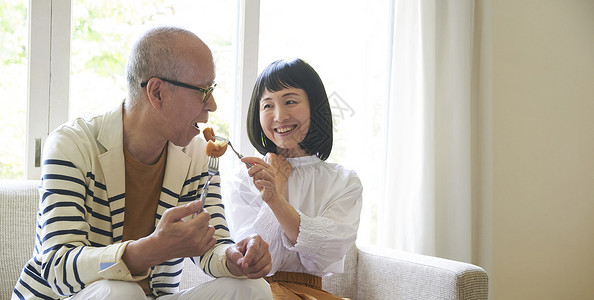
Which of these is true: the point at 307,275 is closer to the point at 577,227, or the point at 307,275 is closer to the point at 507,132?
the point at 507,132

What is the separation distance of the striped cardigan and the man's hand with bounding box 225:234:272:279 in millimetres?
38

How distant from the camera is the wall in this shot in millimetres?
3280

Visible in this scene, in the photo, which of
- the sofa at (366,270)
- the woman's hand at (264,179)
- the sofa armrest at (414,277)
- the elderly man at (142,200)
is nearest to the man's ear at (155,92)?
the elderly man at (142,200)

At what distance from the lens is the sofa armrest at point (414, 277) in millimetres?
2008

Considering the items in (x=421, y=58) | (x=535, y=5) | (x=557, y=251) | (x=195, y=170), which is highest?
(x=535, y=5)

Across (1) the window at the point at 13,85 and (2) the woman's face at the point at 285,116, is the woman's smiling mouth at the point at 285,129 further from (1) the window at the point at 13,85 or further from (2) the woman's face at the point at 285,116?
(1) the window at the point at 13,85

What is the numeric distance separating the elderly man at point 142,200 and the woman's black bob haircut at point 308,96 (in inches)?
15.6

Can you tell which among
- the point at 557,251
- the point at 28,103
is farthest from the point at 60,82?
the point at 557,251

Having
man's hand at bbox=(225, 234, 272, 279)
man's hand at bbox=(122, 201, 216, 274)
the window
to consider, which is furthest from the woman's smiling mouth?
the window

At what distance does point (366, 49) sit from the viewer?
9.85ft

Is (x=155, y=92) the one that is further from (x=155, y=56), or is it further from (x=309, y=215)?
(x=309, y=215)

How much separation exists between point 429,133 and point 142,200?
5.58 feet

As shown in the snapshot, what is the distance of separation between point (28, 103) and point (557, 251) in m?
3.19

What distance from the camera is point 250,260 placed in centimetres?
144
